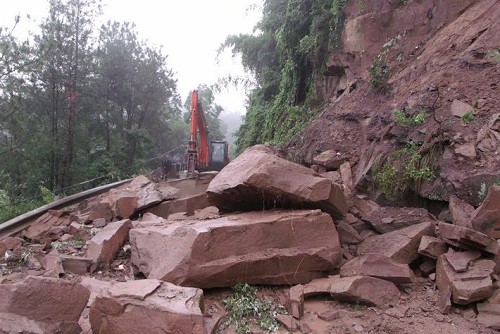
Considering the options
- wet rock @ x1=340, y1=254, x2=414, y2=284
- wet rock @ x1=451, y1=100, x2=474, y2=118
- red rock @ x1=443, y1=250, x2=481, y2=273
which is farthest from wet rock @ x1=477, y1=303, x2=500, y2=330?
wet rock @ x1=451, y1=100, x2=474, y2=118

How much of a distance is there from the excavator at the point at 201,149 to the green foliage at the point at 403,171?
26.9 feet

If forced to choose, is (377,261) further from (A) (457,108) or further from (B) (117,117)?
(B) (117,117)

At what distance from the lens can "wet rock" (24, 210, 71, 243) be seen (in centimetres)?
659

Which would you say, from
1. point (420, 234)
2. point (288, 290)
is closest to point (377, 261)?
point (420, 234)

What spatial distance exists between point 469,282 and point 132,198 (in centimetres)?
600

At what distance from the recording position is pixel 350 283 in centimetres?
399

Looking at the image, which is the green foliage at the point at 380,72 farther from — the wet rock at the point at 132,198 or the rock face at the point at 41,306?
the rock face at the point at 41,306

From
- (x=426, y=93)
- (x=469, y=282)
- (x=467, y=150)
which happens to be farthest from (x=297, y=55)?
(x=469, y=282)

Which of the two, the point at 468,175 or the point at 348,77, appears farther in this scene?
the point at 348,77

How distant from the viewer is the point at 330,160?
7227 millimetres

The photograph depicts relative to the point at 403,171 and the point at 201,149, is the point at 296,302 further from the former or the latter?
the point at 201,149

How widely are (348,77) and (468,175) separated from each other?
5444mm

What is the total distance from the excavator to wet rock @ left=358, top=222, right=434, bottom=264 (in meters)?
8.96

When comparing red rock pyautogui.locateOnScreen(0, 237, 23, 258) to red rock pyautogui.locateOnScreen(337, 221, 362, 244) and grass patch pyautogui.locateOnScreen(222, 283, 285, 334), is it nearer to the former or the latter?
grass patch pyautogui.locateOnScreen(222, 283, 285, 334)
